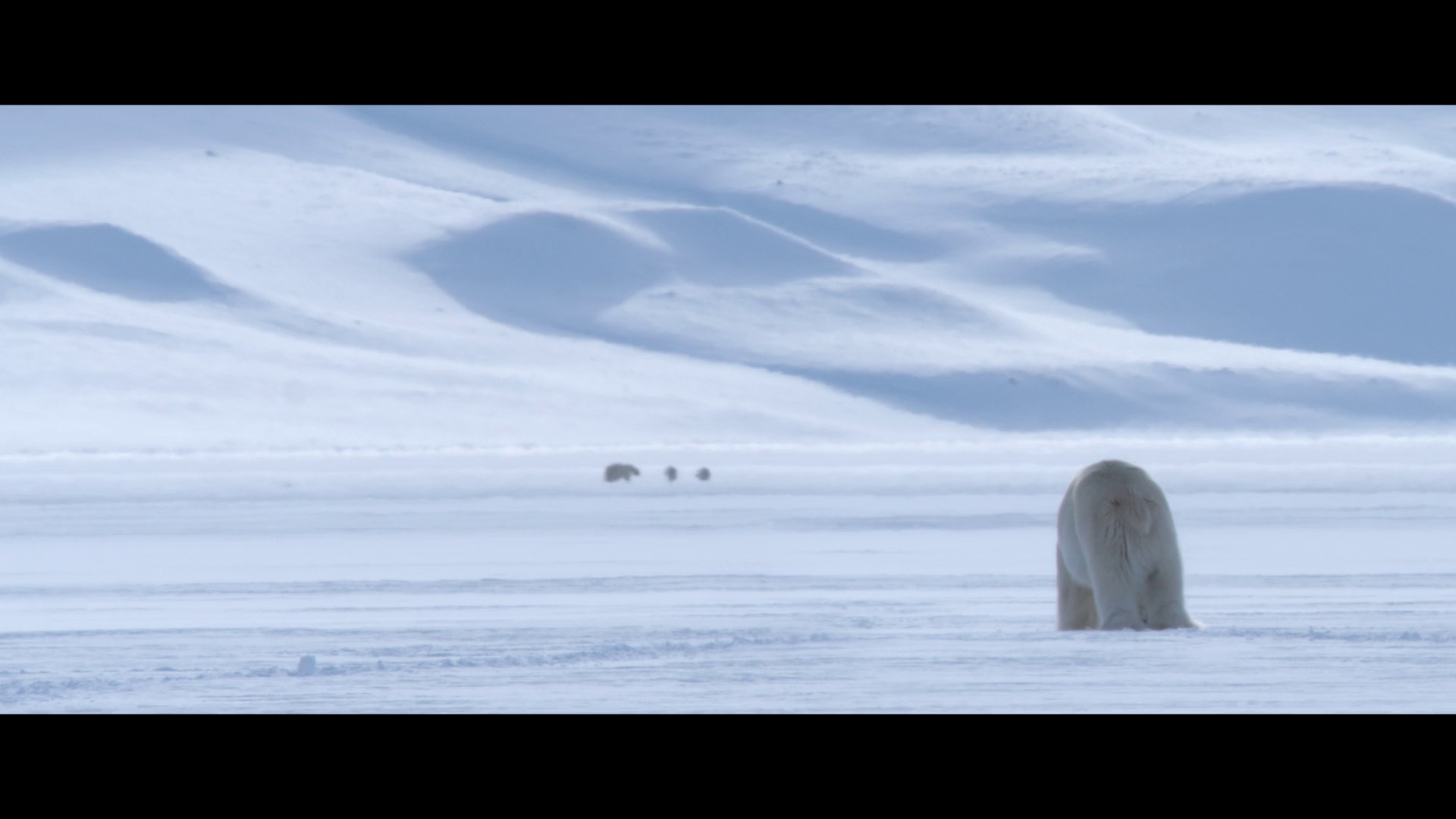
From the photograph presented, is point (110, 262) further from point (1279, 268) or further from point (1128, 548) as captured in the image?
point (1128, 548)

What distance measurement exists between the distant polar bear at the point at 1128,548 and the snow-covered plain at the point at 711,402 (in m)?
0.17

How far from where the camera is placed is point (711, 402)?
37.4 meters

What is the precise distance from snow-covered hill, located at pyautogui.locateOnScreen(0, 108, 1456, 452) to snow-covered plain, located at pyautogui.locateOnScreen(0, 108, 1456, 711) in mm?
223

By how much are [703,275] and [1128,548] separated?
4687 cm

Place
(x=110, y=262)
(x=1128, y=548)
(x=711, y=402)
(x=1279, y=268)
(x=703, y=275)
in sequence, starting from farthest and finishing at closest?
(x=1279, y=268), (x=703, y=275), (x=110, y=262), (x=711, y=402), (x=1128, y=548)

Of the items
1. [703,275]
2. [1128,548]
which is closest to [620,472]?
[1128,548]

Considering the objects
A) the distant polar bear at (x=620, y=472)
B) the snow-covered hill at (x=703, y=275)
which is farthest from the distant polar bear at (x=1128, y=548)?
the snow-covered hill at (x=703, y=275)

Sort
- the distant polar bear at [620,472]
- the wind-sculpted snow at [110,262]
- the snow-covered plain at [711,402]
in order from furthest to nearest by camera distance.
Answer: the wind-sculpted snow at [110,262]
the distant polar bear at [620,472]
the snow-covered plain at [711,402]

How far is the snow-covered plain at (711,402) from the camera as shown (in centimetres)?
536

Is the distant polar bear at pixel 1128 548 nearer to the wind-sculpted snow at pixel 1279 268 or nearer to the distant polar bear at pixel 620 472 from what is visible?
the distant polar bear at pixel 620 472

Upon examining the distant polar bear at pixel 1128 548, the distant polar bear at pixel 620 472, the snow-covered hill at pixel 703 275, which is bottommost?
the distant polar bear at pixel 1128 548

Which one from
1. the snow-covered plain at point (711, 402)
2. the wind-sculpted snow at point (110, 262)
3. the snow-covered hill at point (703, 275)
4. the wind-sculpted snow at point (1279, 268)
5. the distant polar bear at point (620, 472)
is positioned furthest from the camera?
the wind-sculpted snow at point (1279, 268)

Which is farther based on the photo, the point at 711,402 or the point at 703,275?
the point at 703,275
